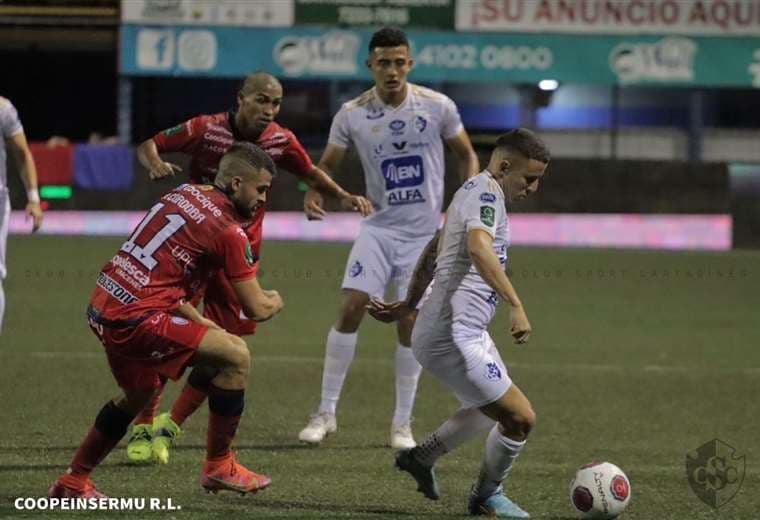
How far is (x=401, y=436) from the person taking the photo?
849cm

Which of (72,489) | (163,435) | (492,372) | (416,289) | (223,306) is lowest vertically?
(163,435)

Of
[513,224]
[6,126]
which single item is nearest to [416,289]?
[6,126]

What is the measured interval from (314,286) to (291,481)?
29.1 feet

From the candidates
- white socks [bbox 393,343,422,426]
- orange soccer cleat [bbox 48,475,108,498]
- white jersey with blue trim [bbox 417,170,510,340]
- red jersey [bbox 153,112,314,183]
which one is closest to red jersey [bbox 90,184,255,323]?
orange soccer cleat [bbox 48,475,108,498]

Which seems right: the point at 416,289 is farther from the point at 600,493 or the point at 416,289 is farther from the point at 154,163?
the point at 154,163

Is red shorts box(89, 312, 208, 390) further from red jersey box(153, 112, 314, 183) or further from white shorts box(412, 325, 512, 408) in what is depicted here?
red jersey box(153, 112, 314, 183)

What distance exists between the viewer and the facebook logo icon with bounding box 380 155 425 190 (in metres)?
8.81

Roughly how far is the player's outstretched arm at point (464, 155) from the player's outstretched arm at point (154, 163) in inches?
69.2

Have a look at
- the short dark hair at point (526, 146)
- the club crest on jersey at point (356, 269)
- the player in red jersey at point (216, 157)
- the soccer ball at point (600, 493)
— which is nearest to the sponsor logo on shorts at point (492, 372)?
the soccer ball at point (600, 493)

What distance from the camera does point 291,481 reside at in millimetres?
7320

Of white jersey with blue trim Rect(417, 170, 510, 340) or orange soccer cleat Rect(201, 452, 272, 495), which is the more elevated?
white jersey with blue trim Rect(417, 170, 510, 340)

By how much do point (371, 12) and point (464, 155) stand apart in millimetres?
13425

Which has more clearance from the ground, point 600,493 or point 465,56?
point 465,56

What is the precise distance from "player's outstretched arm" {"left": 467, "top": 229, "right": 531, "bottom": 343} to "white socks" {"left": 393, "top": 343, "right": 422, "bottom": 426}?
97.0 inches
